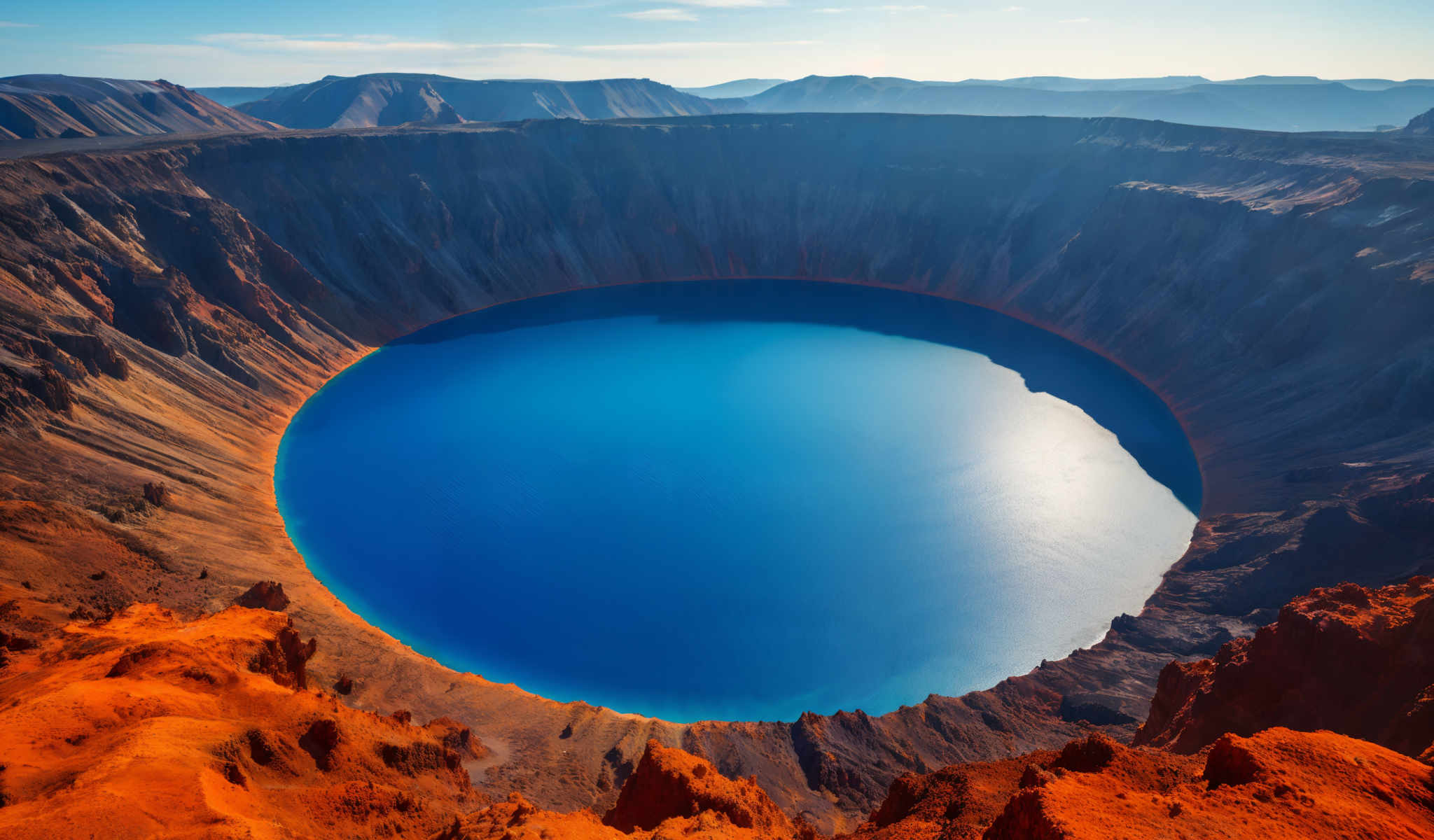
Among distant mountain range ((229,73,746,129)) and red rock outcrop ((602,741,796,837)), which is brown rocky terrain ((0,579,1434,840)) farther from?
distant mountain range ((229,73,746,129))

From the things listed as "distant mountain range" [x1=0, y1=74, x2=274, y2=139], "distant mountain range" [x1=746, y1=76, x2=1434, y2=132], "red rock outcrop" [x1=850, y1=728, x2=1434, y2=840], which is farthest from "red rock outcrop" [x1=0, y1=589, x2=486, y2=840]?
"distant mountain range" [x1=746, y1=76, x2=1434, y2=132]

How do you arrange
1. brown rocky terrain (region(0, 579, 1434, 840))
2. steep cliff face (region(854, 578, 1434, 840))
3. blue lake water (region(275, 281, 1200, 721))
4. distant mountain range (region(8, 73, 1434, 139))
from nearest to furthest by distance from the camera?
1. steep cliff face (region(854, 578, 1434, 840))
2. brown rocky terrain (region(0, 579, 1434, 840))
3. blue lake water (region(275, 281, 1200, 721))
4. distant mountain range (region(8, 73, 1434, 139))

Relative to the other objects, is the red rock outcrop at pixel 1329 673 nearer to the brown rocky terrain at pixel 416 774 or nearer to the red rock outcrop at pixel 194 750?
the brown rocky terrain at pixel 416 774

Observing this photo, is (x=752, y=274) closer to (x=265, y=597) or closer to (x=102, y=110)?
(x=265, y=597)

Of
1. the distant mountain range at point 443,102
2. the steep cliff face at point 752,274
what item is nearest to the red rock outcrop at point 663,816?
the steep cliff face at point 752,274

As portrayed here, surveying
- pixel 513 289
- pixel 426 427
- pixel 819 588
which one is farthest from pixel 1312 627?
pixel 513 289

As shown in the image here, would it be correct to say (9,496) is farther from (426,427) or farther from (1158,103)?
(1158,103)
